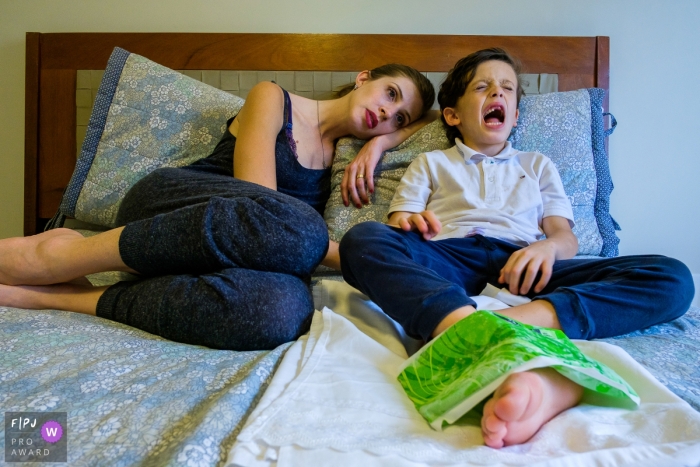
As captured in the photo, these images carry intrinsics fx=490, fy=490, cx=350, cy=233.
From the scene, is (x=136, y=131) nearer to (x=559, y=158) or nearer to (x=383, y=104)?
(x=383, y=104)

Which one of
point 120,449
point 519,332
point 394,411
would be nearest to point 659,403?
point 519,332

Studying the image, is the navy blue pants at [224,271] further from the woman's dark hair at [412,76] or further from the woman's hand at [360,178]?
the woman's dark hair at [412,76]

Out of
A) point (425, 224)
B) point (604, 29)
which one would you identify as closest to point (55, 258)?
point (425, 224)

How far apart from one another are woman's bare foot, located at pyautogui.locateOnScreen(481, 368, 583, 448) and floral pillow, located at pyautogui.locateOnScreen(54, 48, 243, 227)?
1108mm

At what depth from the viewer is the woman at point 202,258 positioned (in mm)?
767

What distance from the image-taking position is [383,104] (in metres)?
1.33

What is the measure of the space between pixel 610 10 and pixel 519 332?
1.63 m

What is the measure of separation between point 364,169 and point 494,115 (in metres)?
0.35

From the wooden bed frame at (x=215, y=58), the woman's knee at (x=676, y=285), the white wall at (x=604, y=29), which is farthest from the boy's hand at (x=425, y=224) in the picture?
the white wall at (x=604, y=29)

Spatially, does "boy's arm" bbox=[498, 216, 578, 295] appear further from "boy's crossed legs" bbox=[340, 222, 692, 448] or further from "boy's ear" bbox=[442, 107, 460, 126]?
"boy's ear" bbox=[442, 107, 460, 126]

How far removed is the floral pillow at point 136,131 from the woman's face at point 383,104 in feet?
1.19

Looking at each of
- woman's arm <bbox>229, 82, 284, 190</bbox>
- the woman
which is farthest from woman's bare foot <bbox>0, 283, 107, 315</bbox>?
woman's arm <bbox>229, 82, 284, 190</bbox>

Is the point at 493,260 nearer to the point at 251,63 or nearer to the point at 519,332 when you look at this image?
the point at 519,332

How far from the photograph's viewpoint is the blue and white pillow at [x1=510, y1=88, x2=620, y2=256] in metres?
1.29
